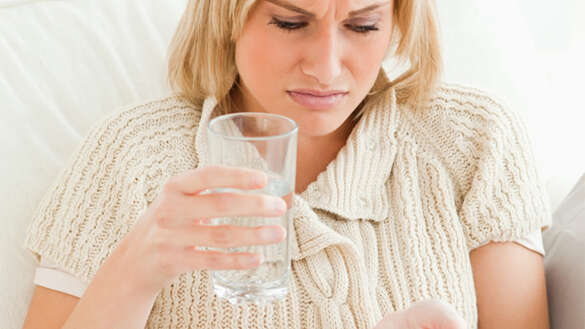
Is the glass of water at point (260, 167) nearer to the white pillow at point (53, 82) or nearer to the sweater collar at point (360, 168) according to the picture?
A: the sweater collar at point (360, 168)

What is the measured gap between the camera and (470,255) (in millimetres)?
1355

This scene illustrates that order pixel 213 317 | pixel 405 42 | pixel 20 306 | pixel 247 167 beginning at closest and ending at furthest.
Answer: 1. pixel 247 167
2. pixel 213 317
3. pixel 20 306
4. pixel 405 42

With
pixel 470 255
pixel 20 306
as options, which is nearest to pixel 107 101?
pixel 20 306

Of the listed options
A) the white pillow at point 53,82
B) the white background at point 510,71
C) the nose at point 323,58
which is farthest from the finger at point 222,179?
the white background at point 510,71

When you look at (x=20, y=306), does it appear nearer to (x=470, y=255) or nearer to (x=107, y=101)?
(x=107, y=101)

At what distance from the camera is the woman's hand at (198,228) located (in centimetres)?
77

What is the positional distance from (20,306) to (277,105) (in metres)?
0.59

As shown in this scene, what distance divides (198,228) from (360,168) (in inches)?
22.6

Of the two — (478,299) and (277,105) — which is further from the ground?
(277,105)

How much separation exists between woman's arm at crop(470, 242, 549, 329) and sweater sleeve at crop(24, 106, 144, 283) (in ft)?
2.09

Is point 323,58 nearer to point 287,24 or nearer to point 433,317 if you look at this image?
point 287,24

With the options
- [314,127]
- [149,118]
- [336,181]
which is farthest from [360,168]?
[149,118]

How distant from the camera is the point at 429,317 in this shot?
3.10 ft

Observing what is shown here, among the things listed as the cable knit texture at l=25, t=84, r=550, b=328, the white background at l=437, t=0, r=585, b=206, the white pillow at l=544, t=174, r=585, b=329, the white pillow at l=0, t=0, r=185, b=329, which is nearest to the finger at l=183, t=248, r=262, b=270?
the cable knit texture at l=25, t=84, r=550, b=328
